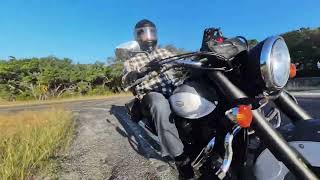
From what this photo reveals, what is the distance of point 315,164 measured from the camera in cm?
285

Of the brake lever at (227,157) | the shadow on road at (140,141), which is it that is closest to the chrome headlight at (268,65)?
the brake lever at (227,157)

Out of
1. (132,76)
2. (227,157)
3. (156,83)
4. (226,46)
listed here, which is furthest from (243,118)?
(156,83)

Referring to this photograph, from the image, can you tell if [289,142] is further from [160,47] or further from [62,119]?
[62,119]

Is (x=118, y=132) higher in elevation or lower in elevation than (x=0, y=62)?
lower

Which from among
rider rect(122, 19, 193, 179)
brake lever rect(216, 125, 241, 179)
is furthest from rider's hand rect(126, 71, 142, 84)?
brake lever rect(216, 125, 241, 179)

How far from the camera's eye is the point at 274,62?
2930mm

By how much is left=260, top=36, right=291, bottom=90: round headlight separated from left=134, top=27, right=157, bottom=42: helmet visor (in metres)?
1.77

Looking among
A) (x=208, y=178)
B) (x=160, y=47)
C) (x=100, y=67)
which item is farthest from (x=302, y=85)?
(x=208, y=178)

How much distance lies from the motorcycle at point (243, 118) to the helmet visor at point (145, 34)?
3.54 feet

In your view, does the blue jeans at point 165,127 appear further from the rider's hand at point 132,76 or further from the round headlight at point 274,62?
the round headlight at point 274,62

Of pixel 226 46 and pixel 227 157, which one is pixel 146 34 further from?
pixel 227 157

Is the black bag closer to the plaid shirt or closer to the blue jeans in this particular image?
the blue jeans

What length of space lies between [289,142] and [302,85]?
23.0 meters

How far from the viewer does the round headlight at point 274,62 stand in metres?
2.90
